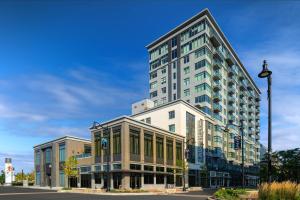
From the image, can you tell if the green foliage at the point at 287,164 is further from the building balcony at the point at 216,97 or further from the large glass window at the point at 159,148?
the building balcony at the point at 216,97

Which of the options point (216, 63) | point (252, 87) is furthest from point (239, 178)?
point (252, 87)

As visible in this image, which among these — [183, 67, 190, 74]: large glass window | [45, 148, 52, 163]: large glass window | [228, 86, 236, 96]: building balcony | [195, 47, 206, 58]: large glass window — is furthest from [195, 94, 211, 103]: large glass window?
[45, 148, 52, 163]: large glass window

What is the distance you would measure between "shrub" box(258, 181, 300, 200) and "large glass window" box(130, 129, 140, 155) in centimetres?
4589

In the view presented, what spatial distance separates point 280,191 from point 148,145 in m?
51.2

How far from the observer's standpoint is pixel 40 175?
92.8m

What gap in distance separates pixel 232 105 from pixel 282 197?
103 m

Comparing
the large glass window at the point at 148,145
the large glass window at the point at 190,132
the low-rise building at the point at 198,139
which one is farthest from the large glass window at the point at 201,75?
the large glass window at the point at 148,145

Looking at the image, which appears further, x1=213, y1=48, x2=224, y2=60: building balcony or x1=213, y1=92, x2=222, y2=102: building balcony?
x1=213, y1=48, x2=224, y2=60: building balcony

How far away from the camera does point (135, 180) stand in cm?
6069

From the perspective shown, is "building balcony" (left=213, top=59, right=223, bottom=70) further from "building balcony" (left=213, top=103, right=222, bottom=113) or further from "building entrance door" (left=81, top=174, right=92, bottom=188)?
"building entrance door" (left=81, top=174, right=92, bottom=188)

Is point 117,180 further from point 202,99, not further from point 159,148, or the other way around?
point 202,99

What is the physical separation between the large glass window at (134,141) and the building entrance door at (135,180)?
379 centimetres

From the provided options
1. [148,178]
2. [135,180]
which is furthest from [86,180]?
[135,180]

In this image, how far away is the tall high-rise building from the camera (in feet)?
302
